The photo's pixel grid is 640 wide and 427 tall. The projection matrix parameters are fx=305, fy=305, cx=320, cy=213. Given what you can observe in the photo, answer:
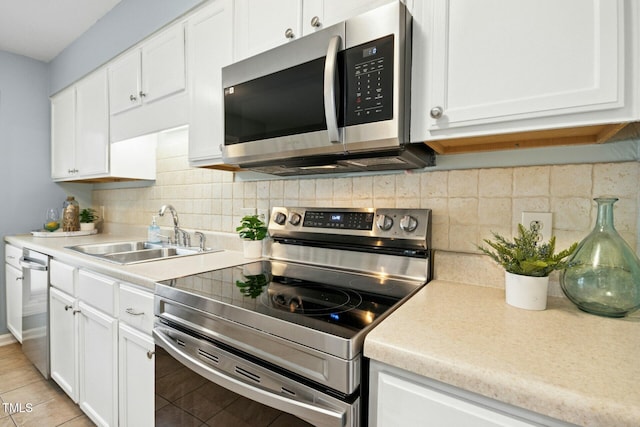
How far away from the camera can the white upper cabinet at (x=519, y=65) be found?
691 millimetres

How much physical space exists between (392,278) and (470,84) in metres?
0.72

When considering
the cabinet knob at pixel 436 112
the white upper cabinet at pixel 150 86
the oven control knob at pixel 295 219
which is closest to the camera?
the cabinet knob at pixel 436 112

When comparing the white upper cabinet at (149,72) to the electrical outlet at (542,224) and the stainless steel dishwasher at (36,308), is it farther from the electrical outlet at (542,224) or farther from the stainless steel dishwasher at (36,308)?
the electrical outlet at (542,224)

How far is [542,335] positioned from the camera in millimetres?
688

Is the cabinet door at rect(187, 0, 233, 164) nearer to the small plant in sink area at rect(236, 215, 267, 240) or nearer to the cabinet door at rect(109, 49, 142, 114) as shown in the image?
the small plant in sink area at rect(236, 215, 267, 240)

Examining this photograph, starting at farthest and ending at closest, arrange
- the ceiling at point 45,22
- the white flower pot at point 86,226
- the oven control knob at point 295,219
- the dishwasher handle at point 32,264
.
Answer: the white flower pot at point 86,226
the ceiling at point 45,22
the dishwasher handle at point 32,264
the oven control knob at point 295,219

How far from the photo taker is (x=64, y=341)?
180 centimetres

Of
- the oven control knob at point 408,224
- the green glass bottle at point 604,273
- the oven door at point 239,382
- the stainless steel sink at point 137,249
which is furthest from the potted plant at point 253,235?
the green glass bottle at point 604,273

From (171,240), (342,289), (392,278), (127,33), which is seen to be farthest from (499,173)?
(127,33)

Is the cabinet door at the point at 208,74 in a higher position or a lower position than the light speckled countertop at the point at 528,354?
higher

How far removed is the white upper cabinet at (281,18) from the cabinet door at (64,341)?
1661 mm

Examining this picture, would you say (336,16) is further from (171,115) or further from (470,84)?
(171,115)

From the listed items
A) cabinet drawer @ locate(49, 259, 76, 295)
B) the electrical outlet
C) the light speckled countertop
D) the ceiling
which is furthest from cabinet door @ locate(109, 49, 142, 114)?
the electrical outlet

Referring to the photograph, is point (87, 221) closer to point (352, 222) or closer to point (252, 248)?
point (252, 248)
